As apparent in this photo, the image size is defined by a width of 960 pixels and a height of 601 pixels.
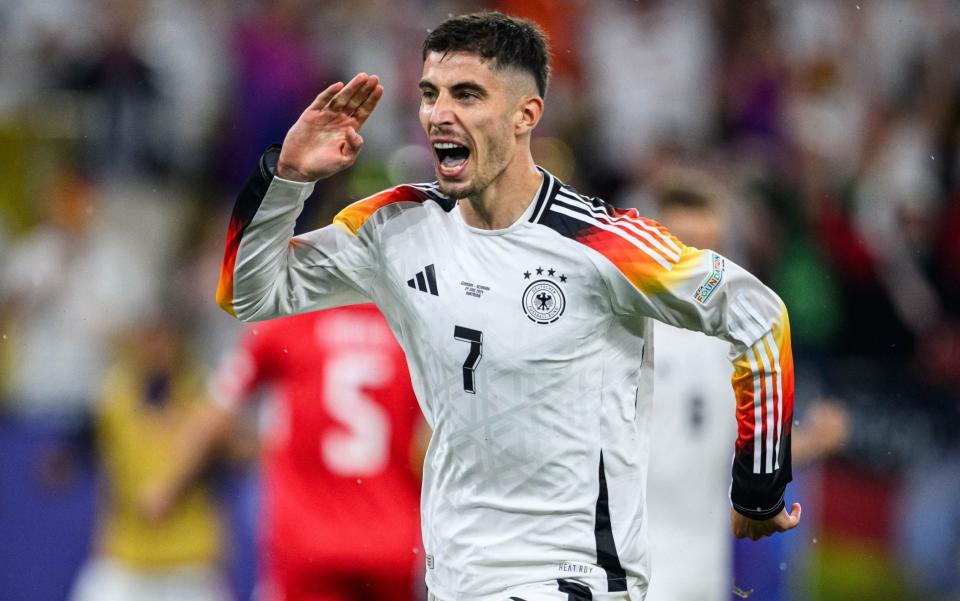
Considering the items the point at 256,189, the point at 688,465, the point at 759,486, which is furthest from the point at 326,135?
the point at 688,465

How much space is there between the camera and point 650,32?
1128 centimetres

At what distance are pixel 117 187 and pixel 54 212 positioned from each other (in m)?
0.42

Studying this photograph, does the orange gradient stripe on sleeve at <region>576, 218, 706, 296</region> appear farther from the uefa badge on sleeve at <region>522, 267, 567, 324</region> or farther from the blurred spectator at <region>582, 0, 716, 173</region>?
the blurred spectator at <region>582, 0, 716, 173</region>

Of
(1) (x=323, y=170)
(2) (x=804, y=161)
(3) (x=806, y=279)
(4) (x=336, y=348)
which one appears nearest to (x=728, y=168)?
(2) (x=804, y=161)

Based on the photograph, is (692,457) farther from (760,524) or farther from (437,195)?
(437,195)

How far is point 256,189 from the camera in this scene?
4.36 meters

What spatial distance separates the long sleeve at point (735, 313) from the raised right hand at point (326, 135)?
710mm

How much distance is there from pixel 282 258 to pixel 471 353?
0.61 metres

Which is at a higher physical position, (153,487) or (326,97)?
(326,97)

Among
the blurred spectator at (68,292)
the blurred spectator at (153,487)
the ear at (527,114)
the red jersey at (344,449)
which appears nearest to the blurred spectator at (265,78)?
the blurred spectator at (68,292)

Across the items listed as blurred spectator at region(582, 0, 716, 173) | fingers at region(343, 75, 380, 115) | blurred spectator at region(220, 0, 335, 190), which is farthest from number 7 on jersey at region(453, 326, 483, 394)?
blurred spectator at region(582, 0, 716, 173)

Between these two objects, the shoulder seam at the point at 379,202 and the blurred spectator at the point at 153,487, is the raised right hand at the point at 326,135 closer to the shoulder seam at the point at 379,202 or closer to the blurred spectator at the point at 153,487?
the shoulder seam at the point at 379,202

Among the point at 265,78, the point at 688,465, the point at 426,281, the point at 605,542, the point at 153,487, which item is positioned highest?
the point at 265,78

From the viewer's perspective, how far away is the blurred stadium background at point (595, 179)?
8703mm
